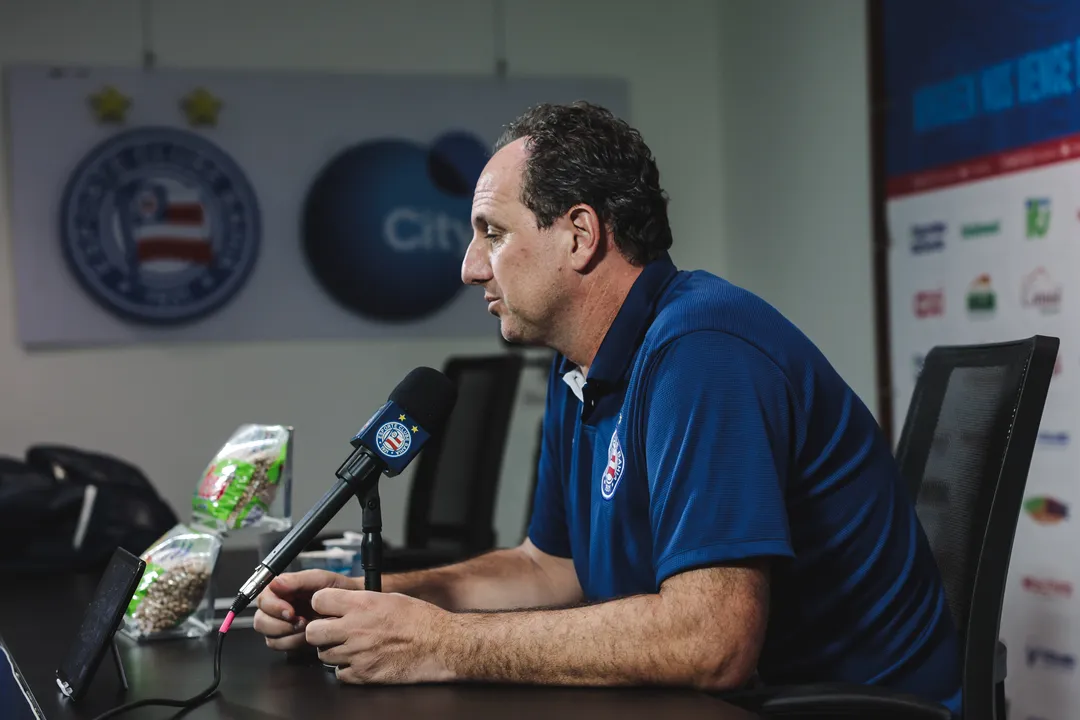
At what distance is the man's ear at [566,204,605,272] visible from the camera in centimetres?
145

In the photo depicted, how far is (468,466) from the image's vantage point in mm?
2914

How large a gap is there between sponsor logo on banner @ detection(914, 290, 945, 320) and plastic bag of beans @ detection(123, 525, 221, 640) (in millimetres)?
2376

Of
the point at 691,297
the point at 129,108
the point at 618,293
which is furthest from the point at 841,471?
the point at 129,108

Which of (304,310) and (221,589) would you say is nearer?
(221,589)

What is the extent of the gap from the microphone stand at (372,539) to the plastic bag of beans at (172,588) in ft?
0.93

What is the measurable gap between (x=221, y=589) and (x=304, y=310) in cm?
254

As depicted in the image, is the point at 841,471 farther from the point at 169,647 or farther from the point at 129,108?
the point at 129,108

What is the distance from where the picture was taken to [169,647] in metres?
1.43

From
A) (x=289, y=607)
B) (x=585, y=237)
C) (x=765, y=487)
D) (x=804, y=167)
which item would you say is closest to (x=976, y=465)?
(x=765, y=487)

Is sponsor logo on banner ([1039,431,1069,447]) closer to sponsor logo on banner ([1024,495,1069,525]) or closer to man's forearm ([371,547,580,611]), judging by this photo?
sponsor logo on banner ([1024,495,1069,525])

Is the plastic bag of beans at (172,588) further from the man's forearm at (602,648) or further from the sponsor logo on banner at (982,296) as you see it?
the sponsor logo on banner at (982,296)

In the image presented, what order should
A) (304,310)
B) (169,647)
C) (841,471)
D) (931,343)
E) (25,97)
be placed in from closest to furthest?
(841,471) < (169,647) < (931,343) < (25,97) < (304,310)

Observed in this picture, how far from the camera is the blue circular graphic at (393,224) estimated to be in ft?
14.2

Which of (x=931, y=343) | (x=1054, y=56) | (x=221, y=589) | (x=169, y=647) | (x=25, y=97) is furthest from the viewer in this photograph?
(x=25, y=97)
